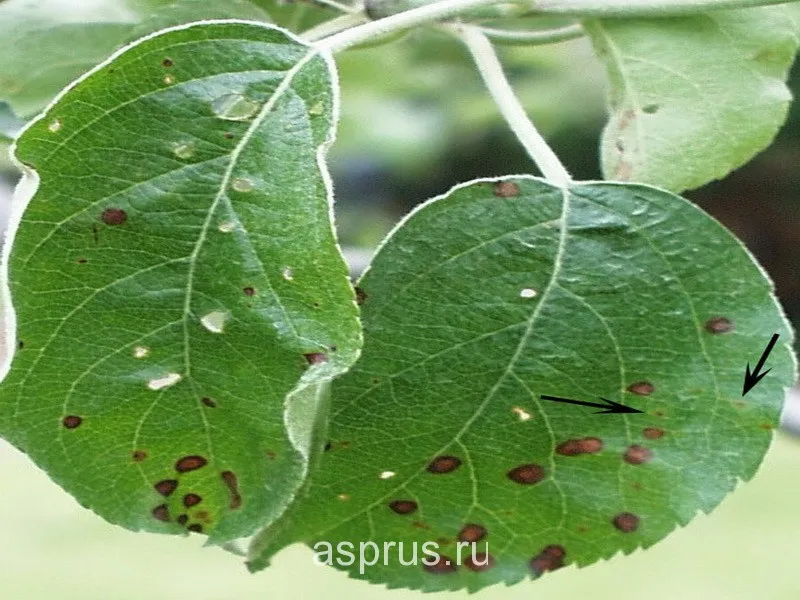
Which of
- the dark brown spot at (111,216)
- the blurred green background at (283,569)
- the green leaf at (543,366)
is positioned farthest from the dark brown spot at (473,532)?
the blurred green background at (283,569)

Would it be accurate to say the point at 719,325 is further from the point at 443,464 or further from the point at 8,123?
the point at 8,123

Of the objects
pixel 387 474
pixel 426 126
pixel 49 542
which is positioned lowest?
pixel 49 542

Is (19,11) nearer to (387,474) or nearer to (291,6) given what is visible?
(291,6)

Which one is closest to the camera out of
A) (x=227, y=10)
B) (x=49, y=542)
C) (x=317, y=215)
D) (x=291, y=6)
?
(x=317, y=215)

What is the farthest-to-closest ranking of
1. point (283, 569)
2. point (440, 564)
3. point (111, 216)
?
point (283, 569) → point (440, 564) → point (111, 216)

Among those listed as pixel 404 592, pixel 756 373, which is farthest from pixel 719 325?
pixel 404 592

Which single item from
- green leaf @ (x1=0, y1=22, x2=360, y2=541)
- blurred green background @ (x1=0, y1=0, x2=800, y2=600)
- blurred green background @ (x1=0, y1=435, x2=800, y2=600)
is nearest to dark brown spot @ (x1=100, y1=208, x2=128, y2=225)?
green leaf @ (x1=0, y1=22, x2=360, y2=541)

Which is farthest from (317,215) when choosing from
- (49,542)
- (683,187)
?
(49,542)
